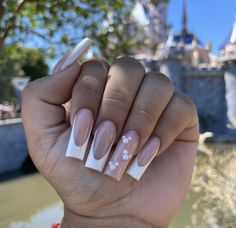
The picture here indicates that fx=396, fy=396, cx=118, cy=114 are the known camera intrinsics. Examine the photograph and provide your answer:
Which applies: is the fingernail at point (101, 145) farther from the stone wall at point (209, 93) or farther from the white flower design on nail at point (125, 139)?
the stone wall at point (209, 93)

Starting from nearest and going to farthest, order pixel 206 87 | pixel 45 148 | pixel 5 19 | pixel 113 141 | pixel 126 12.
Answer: pixel 113 141 < pixel 45 148 < pixel 5 19 < pixel 126 12 < pixel 206 87

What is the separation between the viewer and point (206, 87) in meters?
18.7

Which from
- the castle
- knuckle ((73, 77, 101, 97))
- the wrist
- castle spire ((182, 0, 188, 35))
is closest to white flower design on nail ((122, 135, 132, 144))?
knuckle ((73, 77, 101, 97))

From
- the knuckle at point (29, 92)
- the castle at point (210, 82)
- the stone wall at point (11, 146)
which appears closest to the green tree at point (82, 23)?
the knuckle at point (29, 92)

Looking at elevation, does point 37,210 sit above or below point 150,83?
below

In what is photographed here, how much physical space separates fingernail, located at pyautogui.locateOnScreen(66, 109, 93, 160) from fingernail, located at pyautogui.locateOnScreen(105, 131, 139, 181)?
70 millimetres

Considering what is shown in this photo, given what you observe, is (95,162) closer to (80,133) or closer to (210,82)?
(80,133)

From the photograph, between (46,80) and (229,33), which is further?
(229,33)

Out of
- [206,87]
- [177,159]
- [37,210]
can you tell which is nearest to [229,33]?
[206,87]

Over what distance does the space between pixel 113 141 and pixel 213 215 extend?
9.40 ft

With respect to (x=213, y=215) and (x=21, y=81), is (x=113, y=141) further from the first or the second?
(x=21, y=81)

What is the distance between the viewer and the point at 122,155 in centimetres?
88

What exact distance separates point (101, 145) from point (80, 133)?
5 cm

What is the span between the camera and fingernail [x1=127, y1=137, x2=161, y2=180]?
91 centimetres
